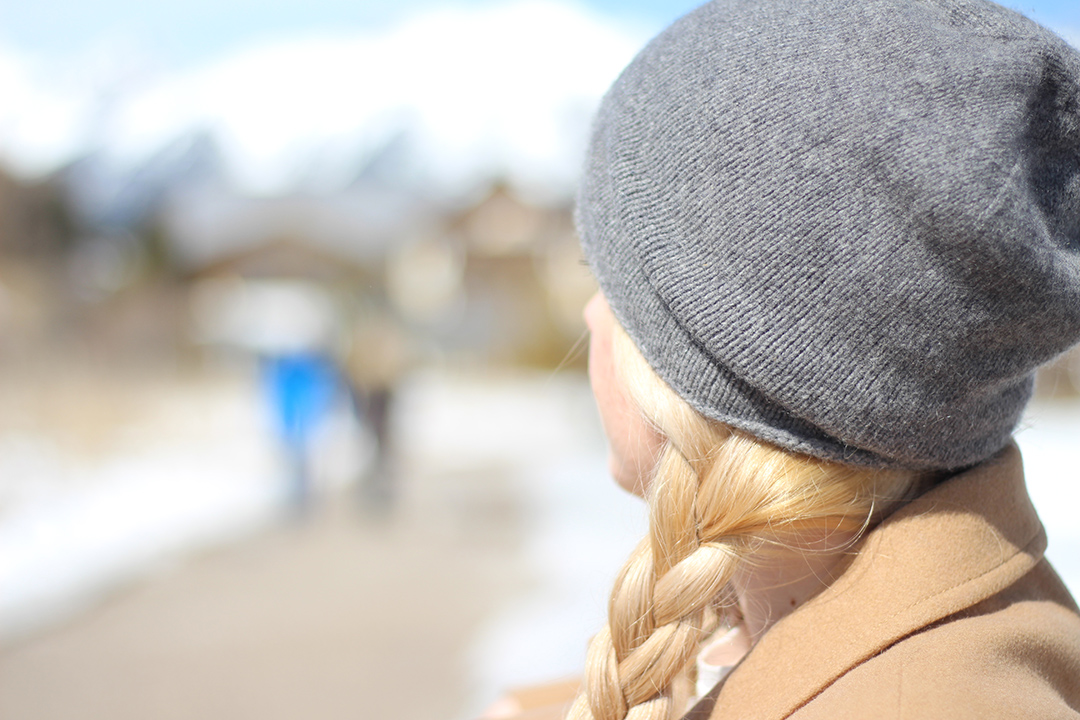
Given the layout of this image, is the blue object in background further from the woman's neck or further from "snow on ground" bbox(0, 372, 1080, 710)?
the woman's neck

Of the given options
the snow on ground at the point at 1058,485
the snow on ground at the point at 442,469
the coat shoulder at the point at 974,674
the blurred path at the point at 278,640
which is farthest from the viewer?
the snow on ground at the point at 1058,485

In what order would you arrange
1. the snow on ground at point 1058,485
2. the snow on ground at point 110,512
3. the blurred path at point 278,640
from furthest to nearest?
1. the snow on ground at point 110,512
2. the snow on ground at point 1058,485
3. the blurred path at point 278,640

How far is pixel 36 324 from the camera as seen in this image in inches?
573

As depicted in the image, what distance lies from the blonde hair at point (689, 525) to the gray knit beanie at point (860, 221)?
0.04 meters

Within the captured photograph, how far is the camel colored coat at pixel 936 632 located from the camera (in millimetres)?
899

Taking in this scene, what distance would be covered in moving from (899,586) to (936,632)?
0.06 metres

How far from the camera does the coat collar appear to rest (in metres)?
0.98

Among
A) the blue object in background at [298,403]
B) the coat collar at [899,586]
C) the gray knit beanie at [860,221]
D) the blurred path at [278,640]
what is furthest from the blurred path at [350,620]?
the gray knit beanie at [860,221]

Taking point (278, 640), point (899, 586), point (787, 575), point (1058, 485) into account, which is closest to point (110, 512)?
point (278, 640)

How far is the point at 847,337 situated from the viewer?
950mm

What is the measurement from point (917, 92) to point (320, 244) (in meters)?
28.7

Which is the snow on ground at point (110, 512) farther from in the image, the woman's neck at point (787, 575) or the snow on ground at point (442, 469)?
the woman's neck at point (787, 575)

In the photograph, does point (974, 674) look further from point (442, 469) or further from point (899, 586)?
point (442, 469)

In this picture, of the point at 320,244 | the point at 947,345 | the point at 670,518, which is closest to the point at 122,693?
the point at 670,518
